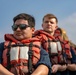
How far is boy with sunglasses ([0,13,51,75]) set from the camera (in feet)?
19.9

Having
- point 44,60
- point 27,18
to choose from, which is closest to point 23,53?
point 44,60

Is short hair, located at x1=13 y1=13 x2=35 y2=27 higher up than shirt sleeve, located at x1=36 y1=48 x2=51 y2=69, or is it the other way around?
short hair, located at x1=13 y1=13 x2=35 y2=27

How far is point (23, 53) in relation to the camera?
6.25 metres

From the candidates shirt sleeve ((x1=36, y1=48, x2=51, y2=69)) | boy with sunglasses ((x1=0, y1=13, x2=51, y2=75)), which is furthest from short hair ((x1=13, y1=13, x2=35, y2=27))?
shirt sleeve ((x1=36, y1=48, x2=51, y2=69))

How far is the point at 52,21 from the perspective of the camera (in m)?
8.52

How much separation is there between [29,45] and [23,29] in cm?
34

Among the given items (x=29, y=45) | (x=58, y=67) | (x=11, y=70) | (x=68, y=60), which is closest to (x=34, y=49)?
(x=29, y=45)

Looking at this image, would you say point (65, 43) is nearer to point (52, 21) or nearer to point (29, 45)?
point (52, 21)

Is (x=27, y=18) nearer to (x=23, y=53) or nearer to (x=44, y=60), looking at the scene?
(x=23, y=53)

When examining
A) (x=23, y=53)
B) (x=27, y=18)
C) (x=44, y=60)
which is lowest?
(x=44, y=60)

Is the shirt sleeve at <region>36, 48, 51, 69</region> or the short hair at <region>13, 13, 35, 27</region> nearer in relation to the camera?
the shirt sleeve at <region>36, 48, 51, 69</region>

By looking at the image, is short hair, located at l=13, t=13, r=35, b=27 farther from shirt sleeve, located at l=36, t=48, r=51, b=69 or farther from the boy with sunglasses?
shirt sleeve, located at l=36, t=48, r=51, b=69

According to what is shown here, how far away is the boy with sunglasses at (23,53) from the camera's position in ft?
19.9

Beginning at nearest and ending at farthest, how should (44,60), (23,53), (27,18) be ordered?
(44,60), (23,53), (27,18)
